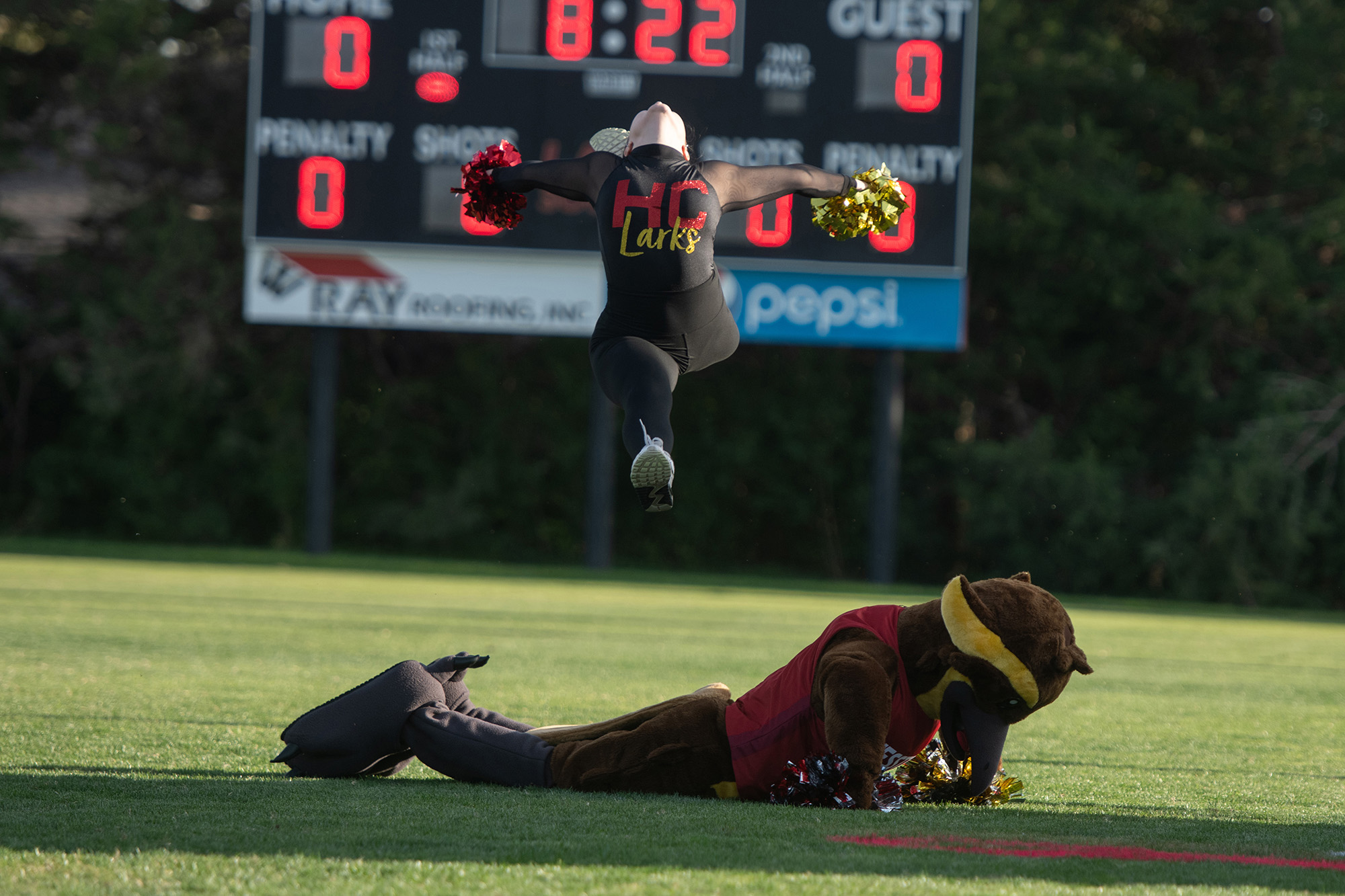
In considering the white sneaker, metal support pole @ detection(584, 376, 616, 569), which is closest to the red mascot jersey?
the white sneaker

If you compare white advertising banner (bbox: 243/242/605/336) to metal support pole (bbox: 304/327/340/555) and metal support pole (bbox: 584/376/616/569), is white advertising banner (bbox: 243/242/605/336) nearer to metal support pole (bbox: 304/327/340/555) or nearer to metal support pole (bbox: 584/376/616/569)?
metal support pole (bbox: 304/327/340/555)

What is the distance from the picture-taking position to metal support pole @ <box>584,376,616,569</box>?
653 inches

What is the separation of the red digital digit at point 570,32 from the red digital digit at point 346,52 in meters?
1.95

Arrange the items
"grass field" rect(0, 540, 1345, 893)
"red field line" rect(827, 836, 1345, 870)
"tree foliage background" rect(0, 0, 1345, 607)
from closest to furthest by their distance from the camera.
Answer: "grass field" rect(0, 540, 1345, 893)
"red field line" rect(827, 836, 1345, 870)
"tree foliage background" rect(0, 0, 1345, 607)

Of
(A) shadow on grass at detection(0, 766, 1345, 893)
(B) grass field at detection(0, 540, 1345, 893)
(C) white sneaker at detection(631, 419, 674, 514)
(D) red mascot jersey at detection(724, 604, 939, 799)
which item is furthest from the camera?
(C) white sneaker at detection(631, 419, 674, 514)

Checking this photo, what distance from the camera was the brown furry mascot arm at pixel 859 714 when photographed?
11.4ft

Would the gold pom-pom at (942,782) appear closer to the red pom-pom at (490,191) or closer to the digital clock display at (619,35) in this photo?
the red pom-pom at (490,191)

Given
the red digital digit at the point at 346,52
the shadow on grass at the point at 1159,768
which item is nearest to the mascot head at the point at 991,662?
the shadow on grass at the point at 1159,768

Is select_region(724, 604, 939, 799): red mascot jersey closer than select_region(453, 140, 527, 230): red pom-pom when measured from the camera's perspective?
Yes

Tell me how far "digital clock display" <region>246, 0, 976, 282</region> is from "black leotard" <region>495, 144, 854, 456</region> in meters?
9.72

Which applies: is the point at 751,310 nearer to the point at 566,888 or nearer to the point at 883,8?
the point at 883,8

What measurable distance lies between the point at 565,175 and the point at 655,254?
0.48 m

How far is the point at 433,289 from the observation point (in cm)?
1573

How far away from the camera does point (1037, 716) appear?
623 cm
